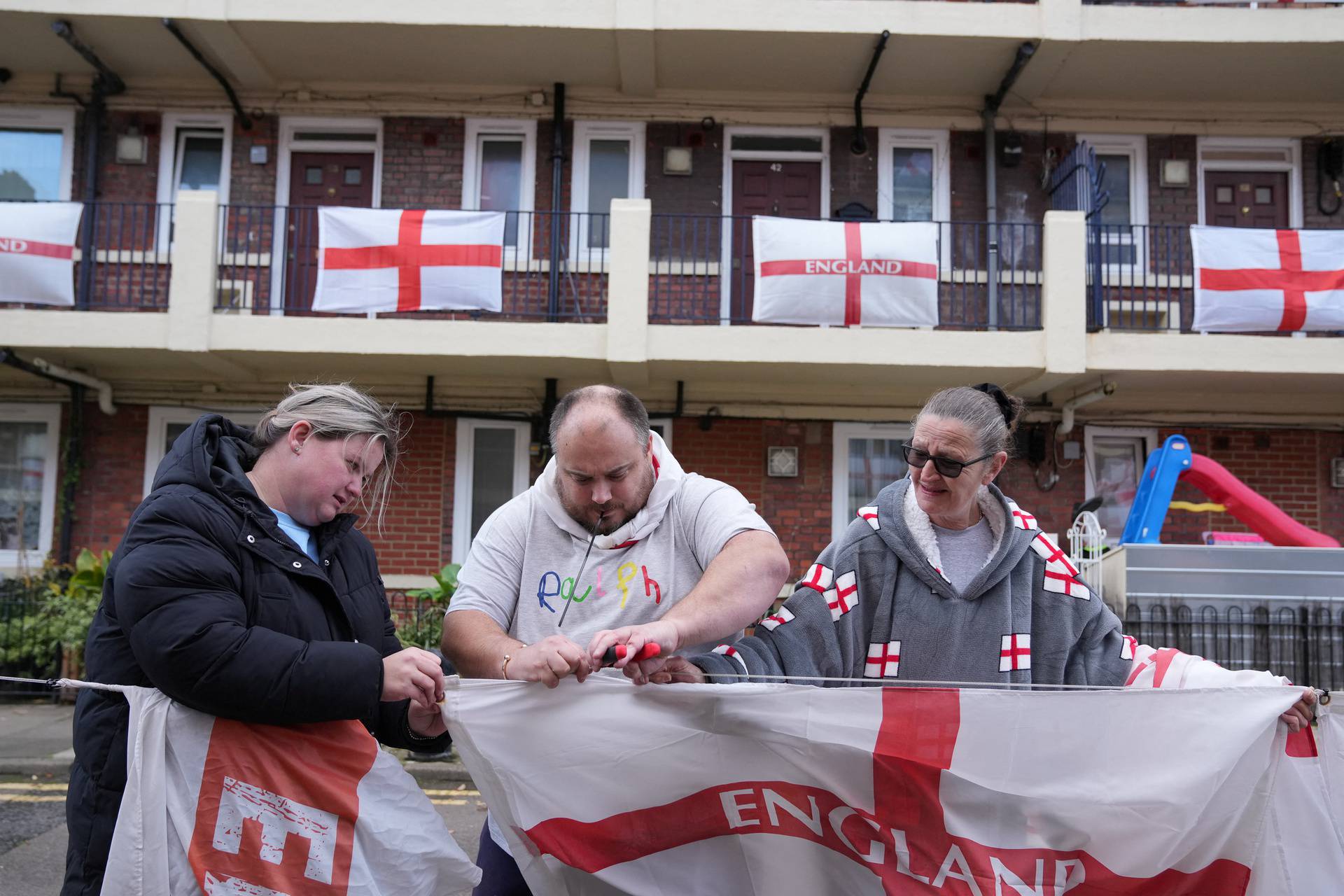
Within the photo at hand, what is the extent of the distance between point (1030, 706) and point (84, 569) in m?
10.4

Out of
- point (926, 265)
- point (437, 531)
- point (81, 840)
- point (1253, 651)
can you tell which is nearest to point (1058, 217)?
point (926, 265)

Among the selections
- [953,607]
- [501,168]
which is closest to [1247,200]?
[501,168]

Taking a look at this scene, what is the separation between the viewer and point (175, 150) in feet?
38.6

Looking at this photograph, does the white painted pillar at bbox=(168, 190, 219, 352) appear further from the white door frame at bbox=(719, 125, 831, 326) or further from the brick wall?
the white door frame at bbox=(719, 125, 831, 326)

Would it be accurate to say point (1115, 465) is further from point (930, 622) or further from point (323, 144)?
point (930, 622)

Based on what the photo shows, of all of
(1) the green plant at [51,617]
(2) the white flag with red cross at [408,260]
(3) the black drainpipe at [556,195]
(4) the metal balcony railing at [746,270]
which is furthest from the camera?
(4) the metal balcony railing at [746,270]

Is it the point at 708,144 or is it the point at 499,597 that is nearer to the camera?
the point at 499,597

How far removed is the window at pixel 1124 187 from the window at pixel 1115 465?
1.92 metres

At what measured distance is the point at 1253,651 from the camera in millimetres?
8859

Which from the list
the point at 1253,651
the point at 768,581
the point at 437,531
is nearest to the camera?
the point at 768,581

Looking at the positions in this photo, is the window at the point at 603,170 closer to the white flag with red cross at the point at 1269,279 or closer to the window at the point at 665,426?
the window at the point at 665,426

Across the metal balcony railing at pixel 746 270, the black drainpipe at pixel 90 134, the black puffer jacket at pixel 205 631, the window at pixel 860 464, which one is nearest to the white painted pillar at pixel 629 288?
the metal balcony railing at pixel 746 270

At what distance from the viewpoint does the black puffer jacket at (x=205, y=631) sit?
6.86 feet

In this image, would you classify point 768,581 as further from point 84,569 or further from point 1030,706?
point 84,569
